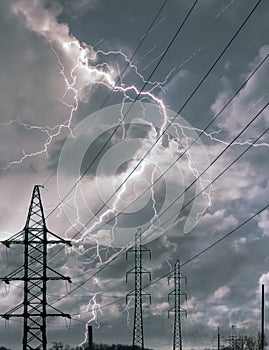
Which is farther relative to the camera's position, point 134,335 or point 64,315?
point 134,335

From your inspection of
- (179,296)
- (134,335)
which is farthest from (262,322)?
(179,296)

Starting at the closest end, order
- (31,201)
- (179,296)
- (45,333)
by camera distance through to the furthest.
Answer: (45,333) → (31,201) → (179,296)

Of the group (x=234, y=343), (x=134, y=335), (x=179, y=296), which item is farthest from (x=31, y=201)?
(x=234, y=343)

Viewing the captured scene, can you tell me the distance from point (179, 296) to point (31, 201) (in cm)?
3393

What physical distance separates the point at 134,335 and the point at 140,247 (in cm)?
943

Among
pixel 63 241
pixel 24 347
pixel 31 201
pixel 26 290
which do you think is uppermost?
pixel 31 201

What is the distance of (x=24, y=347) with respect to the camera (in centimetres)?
4144

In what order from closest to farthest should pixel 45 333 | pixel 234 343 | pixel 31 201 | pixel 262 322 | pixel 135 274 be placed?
pixel 45 333 < pixel 31 201 < pixel 262 322 < pixel 135 274 < pixel 234 343

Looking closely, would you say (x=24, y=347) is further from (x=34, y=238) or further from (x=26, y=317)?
(x=34, y=238)

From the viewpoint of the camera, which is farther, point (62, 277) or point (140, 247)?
point (140, 247)

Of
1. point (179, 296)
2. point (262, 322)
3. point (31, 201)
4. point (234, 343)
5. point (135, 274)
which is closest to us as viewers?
point (31, 201)

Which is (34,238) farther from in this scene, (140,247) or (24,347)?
(140,247)

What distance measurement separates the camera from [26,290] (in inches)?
1657

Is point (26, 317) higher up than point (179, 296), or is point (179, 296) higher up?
point (179, 296)
